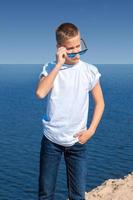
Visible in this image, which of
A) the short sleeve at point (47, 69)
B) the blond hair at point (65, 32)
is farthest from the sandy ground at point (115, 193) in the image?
the blond hair at point (65, 32)

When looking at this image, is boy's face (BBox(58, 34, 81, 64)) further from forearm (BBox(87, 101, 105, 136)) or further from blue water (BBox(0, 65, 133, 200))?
blue water (BBox(0, 65, 133, 200))

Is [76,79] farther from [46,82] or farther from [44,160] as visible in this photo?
[44,160]

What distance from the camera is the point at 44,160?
24.5 feet

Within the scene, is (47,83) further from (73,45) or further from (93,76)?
(93,76)

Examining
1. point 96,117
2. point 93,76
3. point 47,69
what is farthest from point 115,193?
point 47,69

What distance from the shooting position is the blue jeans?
742cm

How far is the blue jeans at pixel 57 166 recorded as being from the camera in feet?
24.3

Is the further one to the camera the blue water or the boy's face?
Answer: the blue water

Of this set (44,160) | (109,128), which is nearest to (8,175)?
(109,128)

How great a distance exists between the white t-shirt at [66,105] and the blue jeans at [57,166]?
16 cm

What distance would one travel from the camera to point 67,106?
23.7 ft

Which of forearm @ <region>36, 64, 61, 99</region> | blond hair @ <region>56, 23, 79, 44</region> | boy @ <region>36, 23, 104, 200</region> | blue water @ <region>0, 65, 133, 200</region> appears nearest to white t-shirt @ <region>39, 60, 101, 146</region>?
boy @ <region>36, 23, 104, 200</region>

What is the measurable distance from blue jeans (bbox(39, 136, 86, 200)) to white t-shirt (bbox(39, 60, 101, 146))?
16 cm

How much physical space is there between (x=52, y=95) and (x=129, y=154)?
232ft
